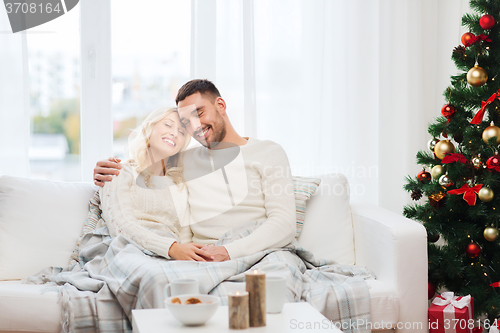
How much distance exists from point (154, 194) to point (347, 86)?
134cm

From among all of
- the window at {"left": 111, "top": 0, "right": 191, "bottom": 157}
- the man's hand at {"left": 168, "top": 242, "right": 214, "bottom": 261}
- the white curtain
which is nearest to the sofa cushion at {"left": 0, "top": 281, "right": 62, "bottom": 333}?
the man's hand at {"left": 168, "top": 242, "right": 214, "bottom": 261}

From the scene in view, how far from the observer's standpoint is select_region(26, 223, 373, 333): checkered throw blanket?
147 cm

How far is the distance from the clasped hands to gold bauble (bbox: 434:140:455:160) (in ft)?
3.42

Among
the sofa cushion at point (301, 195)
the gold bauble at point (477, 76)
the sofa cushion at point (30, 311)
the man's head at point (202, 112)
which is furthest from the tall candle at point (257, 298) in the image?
the gold bauble at point (477, 76)

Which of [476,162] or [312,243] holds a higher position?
[476,162]

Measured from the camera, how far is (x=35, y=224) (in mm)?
1890

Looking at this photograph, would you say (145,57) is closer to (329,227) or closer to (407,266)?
(329,227)

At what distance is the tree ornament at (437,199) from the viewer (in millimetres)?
2043

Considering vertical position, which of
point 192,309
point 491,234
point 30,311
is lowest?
point 30,311

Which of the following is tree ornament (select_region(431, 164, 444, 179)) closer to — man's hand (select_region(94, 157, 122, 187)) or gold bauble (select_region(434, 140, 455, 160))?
gold bauble (select_region(434, 140, 455, 160))

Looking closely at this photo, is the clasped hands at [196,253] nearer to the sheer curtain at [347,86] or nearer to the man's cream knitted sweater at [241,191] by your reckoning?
the man's cream knitted sweater at [241,191]

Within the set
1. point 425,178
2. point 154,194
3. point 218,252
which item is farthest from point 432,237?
point 154,194

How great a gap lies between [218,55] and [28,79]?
985mm

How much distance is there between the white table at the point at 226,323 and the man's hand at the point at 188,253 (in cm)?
45
